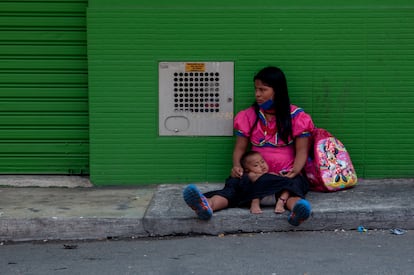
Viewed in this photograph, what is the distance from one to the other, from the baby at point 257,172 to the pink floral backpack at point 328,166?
0.51 metres

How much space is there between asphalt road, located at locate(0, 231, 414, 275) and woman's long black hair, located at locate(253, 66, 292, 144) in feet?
3.32

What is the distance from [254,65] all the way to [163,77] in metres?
0.87

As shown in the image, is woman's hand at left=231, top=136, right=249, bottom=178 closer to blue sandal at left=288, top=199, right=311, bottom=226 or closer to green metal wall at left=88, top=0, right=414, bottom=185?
green metal wall at left=88, top=0, right=414, bottom=185

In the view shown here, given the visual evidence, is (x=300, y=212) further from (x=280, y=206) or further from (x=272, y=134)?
(x=272, y=134)

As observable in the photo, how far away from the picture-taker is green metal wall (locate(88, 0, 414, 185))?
6.42 m

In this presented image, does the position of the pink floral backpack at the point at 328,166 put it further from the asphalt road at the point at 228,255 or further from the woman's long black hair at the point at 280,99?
the asphalt road at the point at 228,255

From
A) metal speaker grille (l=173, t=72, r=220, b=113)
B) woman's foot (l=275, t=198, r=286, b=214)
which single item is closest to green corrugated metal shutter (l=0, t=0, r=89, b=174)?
metal speaker grille (l=173, t=72, r=220, b=113)

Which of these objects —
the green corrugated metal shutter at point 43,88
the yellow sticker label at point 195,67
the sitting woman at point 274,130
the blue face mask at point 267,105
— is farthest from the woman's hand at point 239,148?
the green corrugated metal shutter at point 43,88

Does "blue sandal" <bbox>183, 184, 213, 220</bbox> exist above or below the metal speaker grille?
below

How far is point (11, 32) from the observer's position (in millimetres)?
6684

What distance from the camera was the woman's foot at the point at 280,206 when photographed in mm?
5438

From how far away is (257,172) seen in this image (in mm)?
5797

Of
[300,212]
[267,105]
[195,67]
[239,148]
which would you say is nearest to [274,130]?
[267,105]

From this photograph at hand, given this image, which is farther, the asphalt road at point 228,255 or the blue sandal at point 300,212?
the blue sandal at point 300,212
